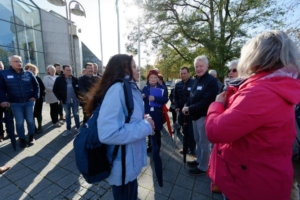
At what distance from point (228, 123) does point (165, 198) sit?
5.86 ft

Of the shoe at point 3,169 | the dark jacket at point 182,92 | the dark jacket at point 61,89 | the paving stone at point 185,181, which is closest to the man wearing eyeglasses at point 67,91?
the dark jacket at point 61,89

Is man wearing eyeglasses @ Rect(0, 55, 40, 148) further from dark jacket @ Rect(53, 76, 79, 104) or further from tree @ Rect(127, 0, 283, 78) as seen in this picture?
tree @ Rect(127, 0, 283, 78)

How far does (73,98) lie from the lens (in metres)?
4.79

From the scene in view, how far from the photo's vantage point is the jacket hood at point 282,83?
36.8 inches

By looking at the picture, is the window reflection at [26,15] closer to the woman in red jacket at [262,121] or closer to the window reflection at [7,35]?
the window reflection at [7,35]

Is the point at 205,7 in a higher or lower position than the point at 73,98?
higher

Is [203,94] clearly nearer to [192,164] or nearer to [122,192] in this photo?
[192,164]

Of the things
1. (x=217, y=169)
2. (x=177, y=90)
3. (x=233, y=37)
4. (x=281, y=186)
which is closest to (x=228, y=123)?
(x=217, y=169)

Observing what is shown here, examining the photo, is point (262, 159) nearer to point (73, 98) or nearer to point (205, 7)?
point (73, 98)

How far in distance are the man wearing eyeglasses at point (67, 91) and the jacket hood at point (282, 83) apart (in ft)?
15.6

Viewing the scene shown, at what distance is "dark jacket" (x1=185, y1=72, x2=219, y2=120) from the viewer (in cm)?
251

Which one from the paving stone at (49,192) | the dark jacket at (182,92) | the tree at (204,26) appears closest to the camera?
the paving stone at (49,192)

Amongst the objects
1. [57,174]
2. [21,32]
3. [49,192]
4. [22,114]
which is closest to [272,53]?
[49,192]

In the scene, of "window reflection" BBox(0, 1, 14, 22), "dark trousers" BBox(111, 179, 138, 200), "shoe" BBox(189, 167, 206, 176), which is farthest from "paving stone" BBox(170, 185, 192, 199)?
"window reflection" BBox(0, 1, 14, 22)
